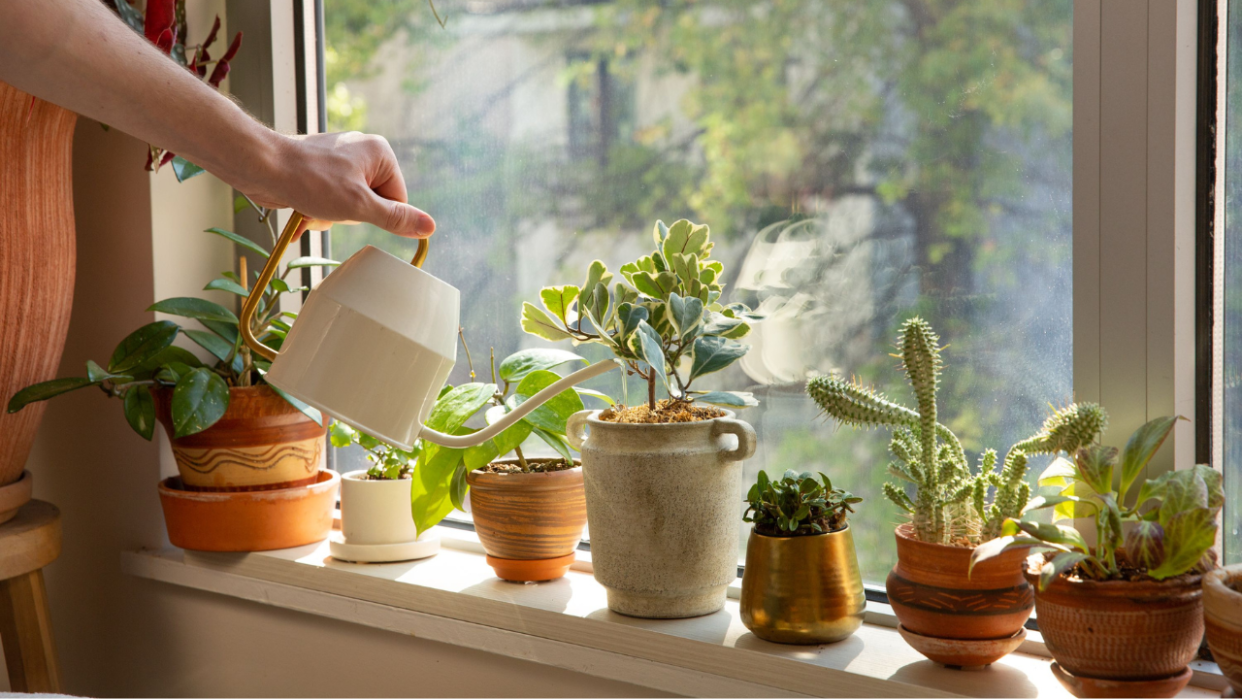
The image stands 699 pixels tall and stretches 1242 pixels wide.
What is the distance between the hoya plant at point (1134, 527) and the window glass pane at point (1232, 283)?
16 cm

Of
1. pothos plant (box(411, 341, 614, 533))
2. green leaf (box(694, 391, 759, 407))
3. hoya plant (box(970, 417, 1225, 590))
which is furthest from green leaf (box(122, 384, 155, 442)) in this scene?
hoya plant (box(970, 417, 1225, 590))

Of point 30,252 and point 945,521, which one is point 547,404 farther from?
point 30,252

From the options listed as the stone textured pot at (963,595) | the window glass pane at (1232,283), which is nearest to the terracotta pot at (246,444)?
A: the stone textured pot at (963,595)

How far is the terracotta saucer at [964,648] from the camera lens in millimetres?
853

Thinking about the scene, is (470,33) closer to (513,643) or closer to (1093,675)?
(513,643)

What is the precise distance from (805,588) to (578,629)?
27 centimetres

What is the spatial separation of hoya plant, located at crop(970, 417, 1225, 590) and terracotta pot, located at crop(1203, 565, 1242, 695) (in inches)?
1.3

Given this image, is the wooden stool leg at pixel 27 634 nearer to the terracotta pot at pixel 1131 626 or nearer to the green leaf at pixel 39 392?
the green leaf at pixel 39 392

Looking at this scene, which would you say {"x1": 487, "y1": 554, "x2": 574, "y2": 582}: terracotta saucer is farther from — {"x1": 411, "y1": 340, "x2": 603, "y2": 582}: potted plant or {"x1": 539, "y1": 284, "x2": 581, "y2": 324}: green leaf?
{"x1": 539, "y1": 284, "x2": 581, "y2": 324}: green leaf

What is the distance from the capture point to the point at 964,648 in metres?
0.86

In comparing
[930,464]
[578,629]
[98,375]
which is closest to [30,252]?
→ [98,375]

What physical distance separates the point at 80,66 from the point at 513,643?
29.1 inches

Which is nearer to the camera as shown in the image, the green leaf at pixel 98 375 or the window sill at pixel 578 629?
the window sill at pixel 578 629

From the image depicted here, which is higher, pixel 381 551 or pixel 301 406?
pixel 301 406
